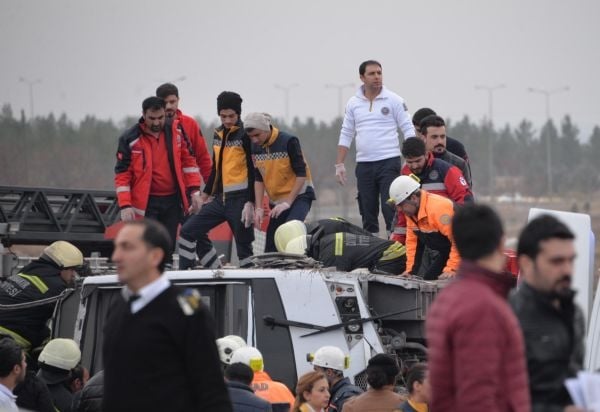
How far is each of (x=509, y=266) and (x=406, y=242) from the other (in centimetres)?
91

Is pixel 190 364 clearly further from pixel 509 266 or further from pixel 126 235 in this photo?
pixel 509 266

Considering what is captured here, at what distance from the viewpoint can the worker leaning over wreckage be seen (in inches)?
581

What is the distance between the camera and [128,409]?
7.27 meters

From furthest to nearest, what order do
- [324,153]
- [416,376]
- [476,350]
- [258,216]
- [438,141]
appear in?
1. [324,153]
2. [258,216]
3. [438,141]
4. [416,376]
5. [476,350]

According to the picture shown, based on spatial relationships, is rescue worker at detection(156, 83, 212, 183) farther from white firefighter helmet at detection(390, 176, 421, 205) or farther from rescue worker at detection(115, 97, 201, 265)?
white firefighter helmet at detection(390, 176, 421, 205)

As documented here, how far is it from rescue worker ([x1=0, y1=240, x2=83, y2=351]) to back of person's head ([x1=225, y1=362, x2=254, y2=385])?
17.2ft

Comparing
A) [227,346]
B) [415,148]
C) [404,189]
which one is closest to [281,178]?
[415,148]

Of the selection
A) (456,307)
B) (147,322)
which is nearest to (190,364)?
(147,322)

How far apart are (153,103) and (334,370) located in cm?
447

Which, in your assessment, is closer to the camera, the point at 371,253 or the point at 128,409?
the point at 128,409

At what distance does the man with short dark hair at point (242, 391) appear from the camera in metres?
10.3

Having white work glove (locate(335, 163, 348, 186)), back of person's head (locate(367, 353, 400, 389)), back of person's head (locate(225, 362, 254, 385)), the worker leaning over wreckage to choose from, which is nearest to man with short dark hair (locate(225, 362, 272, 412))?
back of person's head (locate(225, 362, 254, 385))

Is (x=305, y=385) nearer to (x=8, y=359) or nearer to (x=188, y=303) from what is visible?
(x=8, y=359)

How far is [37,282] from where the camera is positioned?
15789 millimetres
